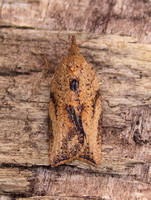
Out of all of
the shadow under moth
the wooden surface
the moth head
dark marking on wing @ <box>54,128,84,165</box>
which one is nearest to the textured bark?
the wooden surface

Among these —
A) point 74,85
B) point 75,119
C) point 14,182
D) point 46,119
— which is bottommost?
point 14,182

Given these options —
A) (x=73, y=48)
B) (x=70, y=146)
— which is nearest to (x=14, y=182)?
(x=70, y=146)

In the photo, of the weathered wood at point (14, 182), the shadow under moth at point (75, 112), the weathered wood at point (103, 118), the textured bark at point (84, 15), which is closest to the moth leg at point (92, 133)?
the shadow under moth at point (75, 112)

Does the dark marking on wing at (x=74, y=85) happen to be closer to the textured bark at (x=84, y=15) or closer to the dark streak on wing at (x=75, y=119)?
the dark streak on wing at (x=75, y=119)

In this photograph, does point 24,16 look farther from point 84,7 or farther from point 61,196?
point 61,196

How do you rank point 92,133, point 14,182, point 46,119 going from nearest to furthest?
point 14,182, point 92,133, point 46,119

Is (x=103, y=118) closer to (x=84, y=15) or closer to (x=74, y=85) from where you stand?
(x=74, y=85)

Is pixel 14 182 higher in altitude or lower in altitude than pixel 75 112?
lower
